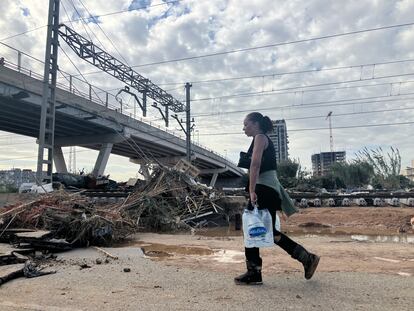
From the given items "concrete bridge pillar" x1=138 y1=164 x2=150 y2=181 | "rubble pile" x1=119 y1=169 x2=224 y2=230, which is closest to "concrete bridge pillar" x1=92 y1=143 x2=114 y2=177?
"concrete bridge pillar" x1=138 y1=164 x2=150 y2=181

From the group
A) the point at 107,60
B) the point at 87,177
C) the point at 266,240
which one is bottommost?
the point at 266,240

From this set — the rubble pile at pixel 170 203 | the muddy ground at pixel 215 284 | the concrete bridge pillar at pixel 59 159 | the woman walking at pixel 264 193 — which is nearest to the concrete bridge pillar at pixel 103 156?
the concrete bridge pillar at pixel 59 159

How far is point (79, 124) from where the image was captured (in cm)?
4172

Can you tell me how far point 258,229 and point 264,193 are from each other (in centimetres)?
42

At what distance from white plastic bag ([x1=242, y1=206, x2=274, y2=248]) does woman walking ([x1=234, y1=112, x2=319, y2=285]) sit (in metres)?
0.12

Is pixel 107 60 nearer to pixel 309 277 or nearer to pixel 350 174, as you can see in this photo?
pixel 309 277

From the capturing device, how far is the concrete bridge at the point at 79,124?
101 ft

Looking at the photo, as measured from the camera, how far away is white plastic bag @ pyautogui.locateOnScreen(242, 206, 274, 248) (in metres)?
4.41

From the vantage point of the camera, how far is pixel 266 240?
4410 mm

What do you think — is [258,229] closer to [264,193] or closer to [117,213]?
[264,193]

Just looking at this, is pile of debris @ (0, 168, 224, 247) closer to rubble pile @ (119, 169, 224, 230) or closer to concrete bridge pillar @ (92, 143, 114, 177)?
rubble pile @ (119, 169, 224, 230)

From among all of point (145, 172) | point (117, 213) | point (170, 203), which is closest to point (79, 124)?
point (145, 172)

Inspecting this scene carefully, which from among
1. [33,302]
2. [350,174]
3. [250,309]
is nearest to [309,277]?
[250,309]

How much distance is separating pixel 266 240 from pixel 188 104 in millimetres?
37352
